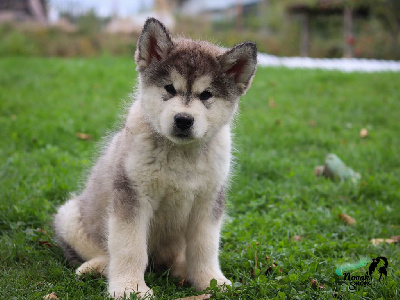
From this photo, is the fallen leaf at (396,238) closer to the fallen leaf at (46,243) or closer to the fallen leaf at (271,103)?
the fallen leaf at (46,243)

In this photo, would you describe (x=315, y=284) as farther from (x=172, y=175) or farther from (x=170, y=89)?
(x=170, y=89)

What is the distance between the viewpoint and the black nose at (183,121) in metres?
3.13

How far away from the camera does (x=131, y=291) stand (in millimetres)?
3309

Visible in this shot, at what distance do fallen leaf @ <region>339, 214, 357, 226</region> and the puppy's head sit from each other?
2.17 m

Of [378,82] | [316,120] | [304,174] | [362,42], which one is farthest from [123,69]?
[362,42]

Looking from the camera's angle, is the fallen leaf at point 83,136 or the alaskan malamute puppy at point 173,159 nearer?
the alaskan malamute puppy at point 173,159

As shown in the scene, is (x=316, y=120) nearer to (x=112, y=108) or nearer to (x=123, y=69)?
(x=112, y=108)

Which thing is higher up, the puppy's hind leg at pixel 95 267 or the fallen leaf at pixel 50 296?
the fallen leaf at pixel 50 296

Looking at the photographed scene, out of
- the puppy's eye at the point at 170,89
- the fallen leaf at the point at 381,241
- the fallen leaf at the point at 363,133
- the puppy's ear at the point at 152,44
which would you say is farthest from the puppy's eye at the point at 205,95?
the fallen leaf at the point at 363,133

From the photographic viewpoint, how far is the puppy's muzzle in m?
3.13

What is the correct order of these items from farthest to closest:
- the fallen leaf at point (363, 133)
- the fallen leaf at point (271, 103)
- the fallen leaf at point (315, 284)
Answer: the fallen leaf at point (271, 103) < the fallen leaf at point (363, 133) < the fallen leaf at point (315, 284)

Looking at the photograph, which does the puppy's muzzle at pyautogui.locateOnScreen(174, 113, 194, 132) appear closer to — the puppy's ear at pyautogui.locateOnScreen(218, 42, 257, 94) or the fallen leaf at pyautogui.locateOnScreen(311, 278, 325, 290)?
the puppy's ear at pyautogui.locateOnScreen(218, 42, 257, 94)

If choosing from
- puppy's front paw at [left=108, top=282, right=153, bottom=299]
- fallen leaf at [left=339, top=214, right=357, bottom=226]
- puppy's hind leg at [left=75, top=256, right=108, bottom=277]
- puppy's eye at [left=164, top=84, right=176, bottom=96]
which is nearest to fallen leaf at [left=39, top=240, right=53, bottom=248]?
puppy's hind leg at [left=75, top=256, right=108, bottom=277]

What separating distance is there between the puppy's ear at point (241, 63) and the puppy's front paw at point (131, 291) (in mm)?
1573
